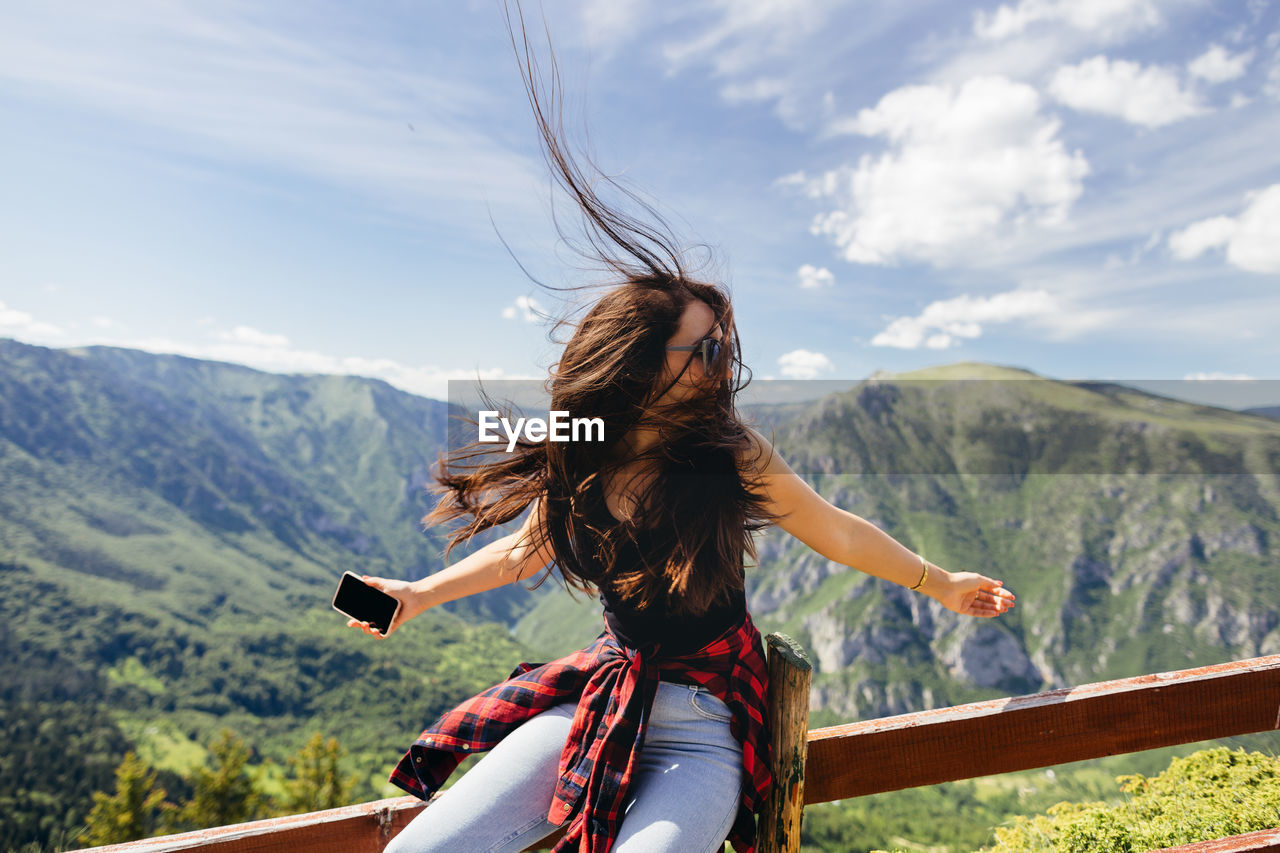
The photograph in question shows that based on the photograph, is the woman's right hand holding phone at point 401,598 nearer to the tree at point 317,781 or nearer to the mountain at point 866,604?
the tree at point 317,781

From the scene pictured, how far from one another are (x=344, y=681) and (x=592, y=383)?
5828 inches

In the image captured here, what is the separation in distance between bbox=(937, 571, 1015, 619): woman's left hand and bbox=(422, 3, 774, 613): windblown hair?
2.67ft

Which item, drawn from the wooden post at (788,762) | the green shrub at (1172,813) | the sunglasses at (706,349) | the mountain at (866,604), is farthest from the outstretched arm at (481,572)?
the mountain at (866,604)

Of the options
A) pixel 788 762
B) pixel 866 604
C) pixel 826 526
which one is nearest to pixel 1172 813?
pixel 788 762

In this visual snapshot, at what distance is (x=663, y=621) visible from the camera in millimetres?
2355

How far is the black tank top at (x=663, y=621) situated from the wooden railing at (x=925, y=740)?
0.72ft

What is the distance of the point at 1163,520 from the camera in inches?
5915

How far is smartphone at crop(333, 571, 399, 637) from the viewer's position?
2492mm

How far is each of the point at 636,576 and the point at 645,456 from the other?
0.45 m

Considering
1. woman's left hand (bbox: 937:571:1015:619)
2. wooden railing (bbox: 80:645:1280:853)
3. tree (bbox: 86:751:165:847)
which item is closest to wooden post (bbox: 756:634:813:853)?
wooden railing (bbox: 80:645:1280:853)

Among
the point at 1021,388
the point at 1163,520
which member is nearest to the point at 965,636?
the point at 1163,520

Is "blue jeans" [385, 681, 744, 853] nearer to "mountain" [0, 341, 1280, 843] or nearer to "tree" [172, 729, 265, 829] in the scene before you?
"tree" [172, 729, 265, 829]

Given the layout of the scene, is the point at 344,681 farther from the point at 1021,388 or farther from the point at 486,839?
A: the point at 1021,388

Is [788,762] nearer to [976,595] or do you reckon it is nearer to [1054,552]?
[976,595]
